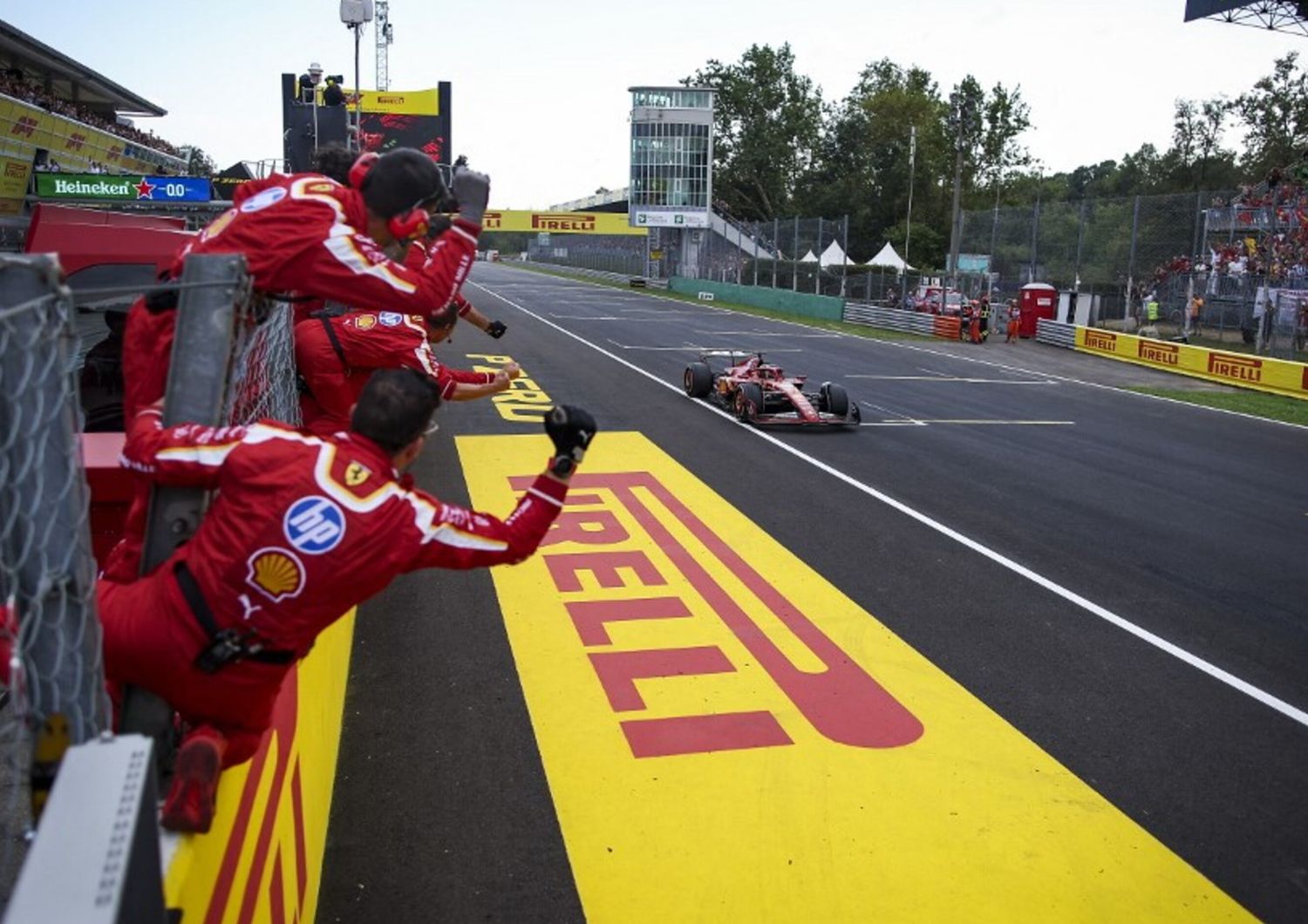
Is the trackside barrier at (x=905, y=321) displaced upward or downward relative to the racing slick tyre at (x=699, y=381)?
upward

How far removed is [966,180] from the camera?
78.7 meters

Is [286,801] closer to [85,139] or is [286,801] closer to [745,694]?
[745,694]

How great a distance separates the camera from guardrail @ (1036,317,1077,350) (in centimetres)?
2742

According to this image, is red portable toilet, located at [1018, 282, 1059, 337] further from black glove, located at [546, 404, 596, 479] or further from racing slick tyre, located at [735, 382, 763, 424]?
black glove, located at [546, 404, 596, 479]

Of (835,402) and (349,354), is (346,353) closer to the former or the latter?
(349,354)

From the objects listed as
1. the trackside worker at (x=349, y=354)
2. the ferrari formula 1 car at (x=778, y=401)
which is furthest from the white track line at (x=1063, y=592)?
the trackside worker at (x=349, y=354)

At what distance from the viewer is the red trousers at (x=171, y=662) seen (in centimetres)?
242

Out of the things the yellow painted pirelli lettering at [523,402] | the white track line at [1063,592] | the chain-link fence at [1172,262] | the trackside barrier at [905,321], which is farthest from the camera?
the trackside barrier at [905,321]

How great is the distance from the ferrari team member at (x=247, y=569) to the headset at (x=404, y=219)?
0.89 m

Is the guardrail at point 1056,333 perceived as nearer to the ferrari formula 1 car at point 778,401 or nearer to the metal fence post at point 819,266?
the metal fence post at point 819,266

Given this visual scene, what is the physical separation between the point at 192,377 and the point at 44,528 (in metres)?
0.77

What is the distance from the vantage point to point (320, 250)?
307 centimetres

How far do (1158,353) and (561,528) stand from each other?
1991 centimetres

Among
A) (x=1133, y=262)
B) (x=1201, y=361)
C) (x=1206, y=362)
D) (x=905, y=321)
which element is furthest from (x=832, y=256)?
(x=1206, y=362)
